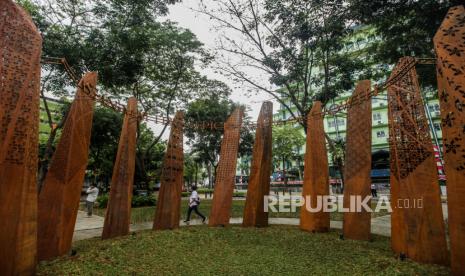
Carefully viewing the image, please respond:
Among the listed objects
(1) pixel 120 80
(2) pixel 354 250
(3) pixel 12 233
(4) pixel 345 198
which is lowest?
(2) pixel 354 250

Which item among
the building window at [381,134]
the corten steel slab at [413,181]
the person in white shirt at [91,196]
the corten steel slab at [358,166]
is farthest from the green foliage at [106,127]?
the building window at [381,134]

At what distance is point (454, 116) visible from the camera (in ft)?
12.7

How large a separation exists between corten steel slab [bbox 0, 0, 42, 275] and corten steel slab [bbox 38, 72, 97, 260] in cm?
122

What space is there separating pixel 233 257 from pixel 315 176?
3346mm

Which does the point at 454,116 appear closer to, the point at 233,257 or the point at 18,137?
the point at 233,257

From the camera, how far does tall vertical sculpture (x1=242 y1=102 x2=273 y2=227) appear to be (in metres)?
8.10

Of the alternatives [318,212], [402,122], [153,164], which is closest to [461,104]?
[402,122]

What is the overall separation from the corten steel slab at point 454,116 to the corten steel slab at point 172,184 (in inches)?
234

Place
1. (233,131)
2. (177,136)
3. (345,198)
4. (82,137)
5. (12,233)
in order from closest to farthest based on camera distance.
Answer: (12,233) < (82,137) < (345,198) < (177,136) < (233,131)

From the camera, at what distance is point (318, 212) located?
7305mm

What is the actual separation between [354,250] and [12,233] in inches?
224

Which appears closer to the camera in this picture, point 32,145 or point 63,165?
point 32,145

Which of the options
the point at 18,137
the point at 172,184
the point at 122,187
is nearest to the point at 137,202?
the point at 172,184

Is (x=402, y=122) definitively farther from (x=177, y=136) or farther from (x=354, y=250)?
(x=177, y=136)
